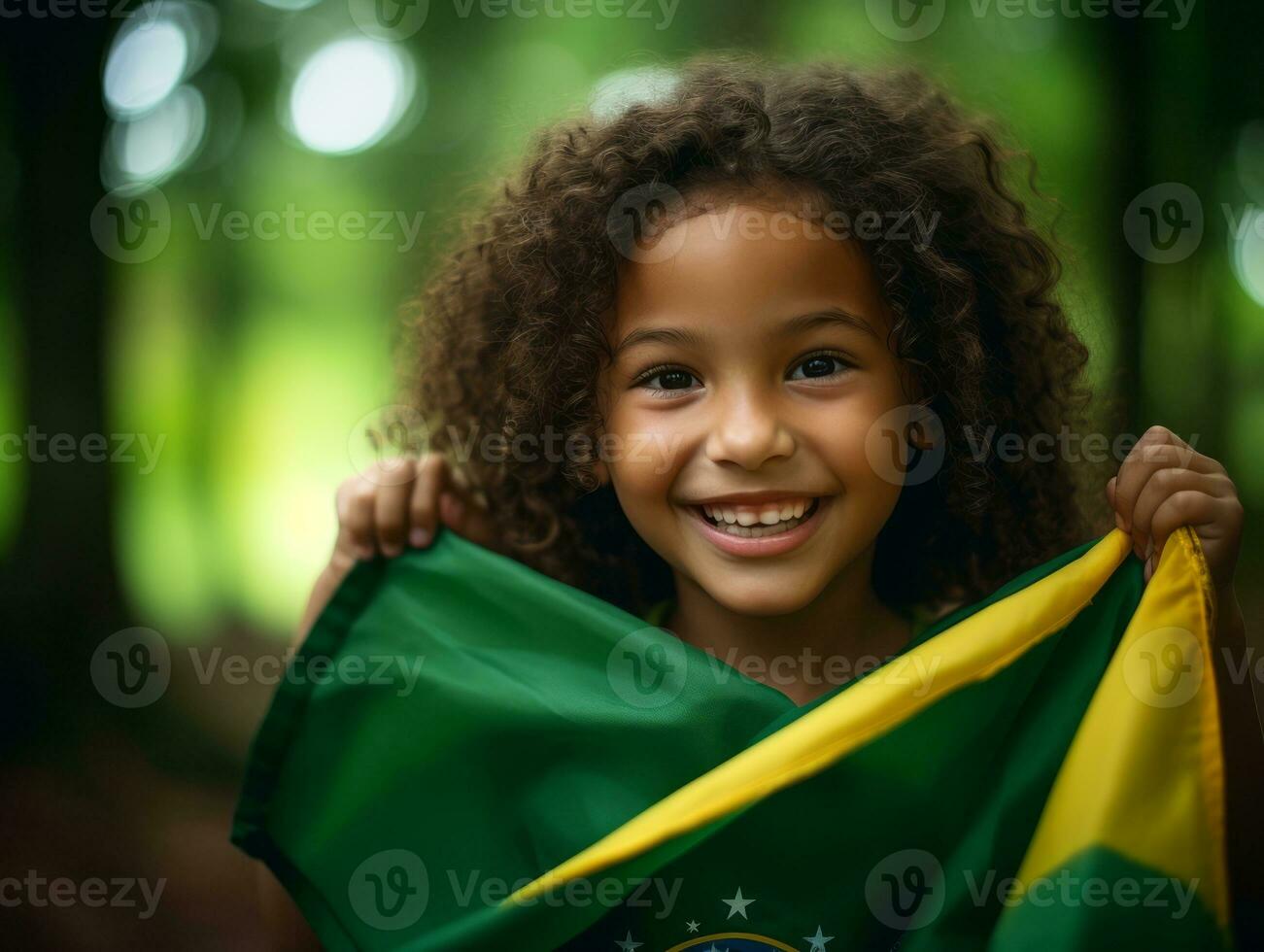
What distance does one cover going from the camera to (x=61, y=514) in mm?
1972

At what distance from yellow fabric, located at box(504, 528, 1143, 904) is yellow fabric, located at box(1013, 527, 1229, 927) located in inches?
0.9

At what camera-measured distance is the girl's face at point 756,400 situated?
0.92 meters

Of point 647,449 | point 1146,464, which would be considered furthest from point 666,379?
point 1146,464

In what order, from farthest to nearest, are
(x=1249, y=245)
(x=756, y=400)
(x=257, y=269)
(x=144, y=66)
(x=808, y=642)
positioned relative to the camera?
(x=257, y=269) → (x=144, y=66) → (x=1249, y=245) → (x=808, y=642) → (x=756, y=400)

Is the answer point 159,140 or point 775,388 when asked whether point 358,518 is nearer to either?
point 775,388

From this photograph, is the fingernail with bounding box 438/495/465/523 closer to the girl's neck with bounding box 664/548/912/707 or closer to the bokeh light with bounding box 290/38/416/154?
the girl's neck with bounding box 664/548/912/707

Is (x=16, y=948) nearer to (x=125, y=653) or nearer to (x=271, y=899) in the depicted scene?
(x=125, y=653)

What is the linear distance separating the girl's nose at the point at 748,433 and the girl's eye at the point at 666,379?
0.05m

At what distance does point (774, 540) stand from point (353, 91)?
1657 mm

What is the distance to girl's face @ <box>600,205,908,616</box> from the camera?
92 cm

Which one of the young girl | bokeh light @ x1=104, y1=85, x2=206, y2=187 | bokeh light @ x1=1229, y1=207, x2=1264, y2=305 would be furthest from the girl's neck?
bokeh light @ x1=104, y1=85, x2=206, y2=187

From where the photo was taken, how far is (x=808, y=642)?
1.11 meters

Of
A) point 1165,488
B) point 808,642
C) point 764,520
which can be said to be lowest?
point 808,642

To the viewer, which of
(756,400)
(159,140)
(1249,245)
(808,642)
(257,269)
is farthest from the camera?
(257,269)
